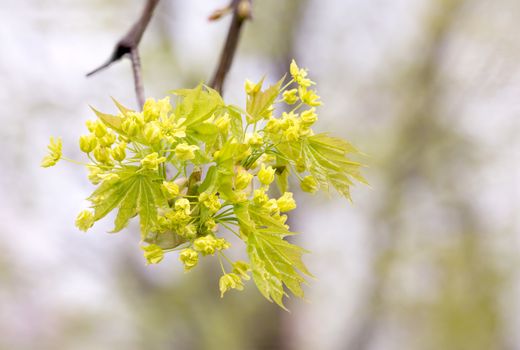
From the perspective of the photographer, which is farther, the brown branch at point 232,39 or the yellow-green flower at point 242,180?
the brown branch at point 232,39

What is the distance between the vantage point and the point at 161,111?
814mm

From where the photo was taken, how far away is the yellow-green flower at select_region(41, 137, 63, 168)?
0.85 m

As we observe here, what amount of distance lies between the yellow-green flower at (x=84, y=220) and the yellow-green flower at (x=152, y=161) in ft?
0.32

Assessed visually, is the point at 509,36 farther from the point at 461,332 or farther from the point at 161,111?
the point at 161,111

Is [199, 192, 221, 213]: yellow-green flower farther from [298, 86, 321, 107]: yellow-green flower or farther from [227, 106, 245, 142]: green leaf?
[298, 86, 321, 107]: yellow-green flower

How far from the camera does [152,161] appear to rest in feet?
2.57

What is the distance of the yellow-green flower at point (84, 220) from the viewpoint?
0.80 m

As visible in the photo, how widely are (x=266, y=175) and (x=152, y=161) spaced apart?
15 cm

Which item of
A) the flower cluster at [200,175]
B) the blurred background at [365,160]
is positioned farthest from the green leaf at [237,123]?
the blurred background at [365,160]

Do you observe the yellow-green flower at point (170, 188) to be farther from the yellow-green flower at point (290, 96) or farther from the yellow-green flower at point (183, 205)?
the yellow-green flower at point (290, 96)

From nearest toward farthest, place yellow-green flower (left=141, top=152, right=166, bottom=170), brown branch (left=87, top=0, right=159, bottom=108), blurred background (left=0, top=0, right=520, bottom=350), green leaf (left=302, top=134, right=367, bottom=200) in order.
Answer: yellow-green flower (left=141, top=152, right=166, bottom=170) → green leaf (left=302, top=134, right=367, bottom=200) → brown branch (left=87, top=0, right=159, bottom=108) → blurred background (left=0, top=0, right=520, bottom=350)

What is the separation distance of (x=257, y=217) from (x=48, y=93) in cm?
574

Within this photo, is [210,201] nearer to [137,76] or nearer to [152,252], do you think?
[152,252]

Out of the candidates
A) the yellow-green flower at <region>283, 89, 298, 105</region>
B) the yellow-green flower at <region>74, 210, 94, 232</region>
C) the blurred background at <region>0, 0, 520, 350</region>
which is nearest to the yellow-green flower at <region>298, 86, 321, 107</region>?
the yellow-green flower at <region>283, 89, 298, 105</region>
